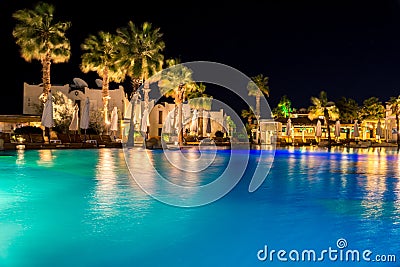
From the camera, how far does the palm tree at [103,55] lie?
3428 centimetres

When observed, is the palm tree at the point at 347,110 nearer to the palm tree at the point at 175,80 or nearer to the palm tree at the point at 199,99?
the palm tree at the point at 199,99

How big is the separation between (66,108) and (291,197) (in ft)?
117

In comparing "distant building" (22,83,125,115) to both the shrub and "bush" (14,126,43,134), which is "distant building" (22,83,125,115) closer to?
"bush" (14,126,43,134)

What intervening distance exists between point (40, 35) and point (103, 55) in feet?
17.9

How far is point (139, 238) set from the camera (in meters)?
5.72

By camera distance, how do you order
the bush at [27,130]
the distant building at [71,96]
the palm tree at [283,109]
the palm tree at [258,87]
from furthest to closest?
the palm tree at [283,109], the palm tree at [258,87], the distant building at [71,96], the bush at [27,130]

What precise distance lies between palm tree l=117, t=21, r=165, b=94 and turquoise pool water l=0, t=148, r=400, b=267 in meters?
23.8

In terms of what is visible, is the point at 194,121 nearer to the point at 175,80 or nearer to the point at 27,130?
the point at 175,80

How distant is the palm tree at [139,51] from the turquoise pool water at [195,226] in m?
23.8

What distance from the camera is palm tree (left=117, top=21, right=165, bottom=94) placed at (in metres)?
33.8

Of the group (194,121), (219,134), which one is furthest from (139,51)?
(219,134)

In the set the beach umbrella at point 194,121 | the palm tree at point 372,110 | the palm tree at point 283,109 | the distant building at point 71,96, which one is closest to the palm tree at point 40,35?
the distant building at point 71,96

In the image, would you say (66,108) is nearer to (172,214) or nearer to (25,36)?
(25,36)

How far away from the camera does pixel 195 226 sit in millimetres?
6461
